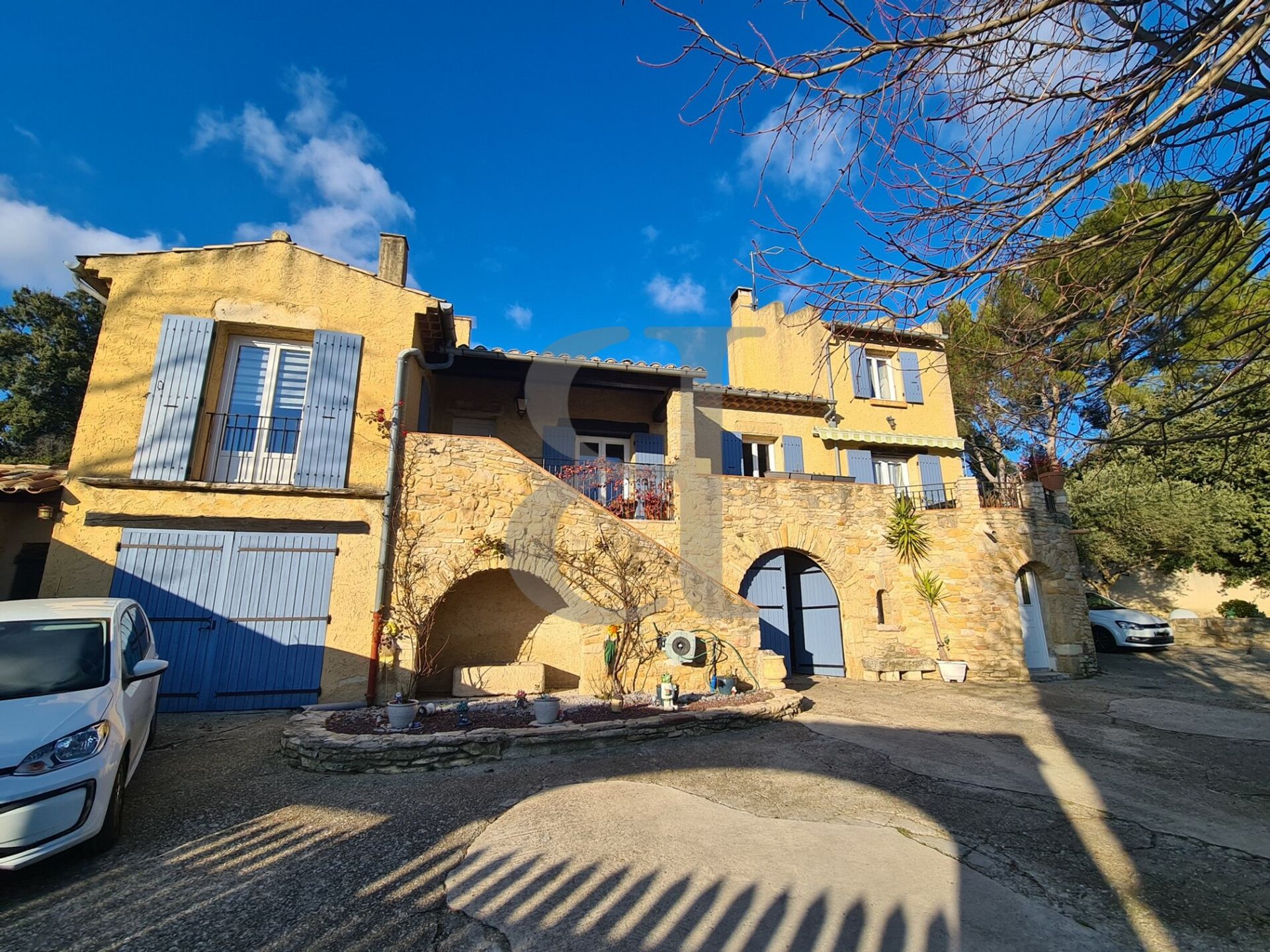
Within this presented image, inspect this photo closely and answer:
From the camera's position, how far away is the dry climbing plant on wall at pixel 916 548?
11.1 m

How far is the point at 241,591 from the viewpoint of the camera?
7184mm

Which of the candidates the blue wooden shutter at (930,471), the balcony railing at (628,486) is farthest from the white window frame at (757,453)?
the blue wooden shutter at (930,471)

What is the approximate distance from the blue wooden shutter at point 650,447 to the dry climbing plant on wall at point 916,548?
4990 millimetres

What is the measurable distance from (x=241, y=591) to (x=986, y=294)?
336 inches

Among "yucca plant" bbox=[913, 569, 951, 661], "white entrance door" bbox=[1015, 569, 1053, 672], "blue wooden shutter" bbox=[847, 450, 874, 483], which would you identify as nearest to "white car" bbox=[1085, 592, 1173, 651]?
Answer: "white entrance door" bbox=[1015, 569, 1053, 672]

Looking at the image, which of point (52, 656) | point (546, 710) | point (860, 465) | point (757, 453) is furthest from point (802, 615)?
point (52, 656)

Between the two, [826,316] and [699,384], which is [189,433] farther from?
[699,384]

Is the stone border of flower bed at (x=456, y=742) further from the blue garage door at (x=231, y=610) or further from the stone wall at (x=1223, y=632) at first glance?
the stone wall at (x=1223, y=632)

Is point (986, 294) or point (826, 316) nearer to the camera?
point (826, 316)

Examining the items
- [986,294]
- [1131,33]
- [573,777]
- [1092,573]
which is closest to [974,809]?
[573,777]

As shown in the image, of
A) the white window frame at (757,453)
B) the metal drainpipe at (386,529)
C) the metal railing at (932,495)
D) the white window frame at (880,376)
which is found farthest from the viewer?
the white window frame at (880,376)

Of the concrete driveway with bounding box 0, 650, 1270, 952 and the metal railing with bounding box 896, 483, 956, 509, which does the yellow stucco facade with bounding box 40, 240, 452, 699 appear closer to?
the concrete driveway with bounding box 0, 650, 1270, 952

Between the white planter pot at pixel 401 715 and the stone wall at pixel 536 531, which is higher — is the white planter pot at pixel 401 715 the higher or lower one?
the lower one

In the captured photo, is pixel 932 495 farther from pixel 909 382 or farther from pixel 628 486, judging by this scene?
pixel 628 486
